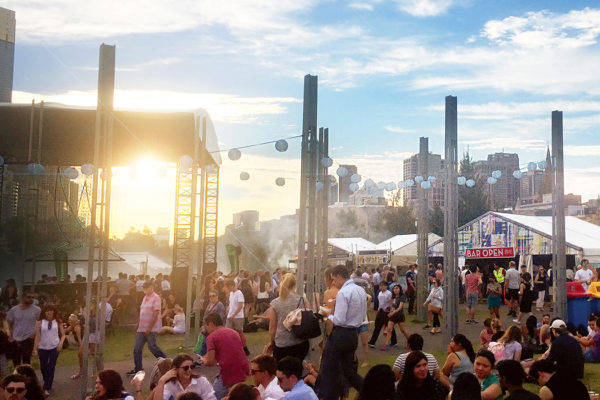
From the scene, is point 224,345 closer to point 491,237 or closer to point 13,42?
point 13,42

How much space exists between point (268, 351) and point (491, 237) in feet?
82.5

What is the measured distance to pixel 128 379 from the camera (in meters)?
12.5

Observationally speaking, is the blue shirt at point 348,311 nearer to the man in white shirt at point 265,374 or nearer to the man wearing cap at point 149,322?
the man in white shirt at point 265,374

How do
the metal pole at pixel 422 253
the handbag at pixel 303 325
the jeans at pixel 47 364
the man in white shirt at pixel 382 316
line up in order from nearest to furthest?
the handbag at pixel 303 325 → the jeans at pixel 47 364 → the man in white shirt at pixel 382 316 → the metal pole at pixel 422 253

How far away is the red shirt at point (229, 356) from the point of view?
26.8 feet

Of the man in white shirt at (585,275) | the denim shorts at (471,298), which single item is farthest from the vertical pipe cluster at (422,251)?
the man in white shirt at (585,275)

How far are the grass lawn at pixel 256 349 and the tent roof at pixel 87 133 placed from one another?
6880 millimetres

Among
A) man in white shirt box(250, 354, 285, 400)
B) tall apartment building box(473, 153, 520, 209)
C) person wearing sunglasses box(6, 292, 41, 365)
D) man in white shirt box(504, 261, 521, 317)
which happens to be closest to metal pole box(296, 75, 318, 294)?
person wearing sunglasses box(6, 292, 41, 365)

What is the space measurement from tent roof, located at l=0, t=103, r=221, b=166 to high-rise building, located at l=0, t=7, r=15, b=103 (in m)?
1.89

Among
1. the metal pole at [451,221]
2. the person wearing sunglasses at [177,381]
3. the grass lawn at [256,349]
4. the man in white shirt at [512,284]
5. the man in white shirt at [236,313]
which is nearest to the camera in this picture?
the person wearing sunglasses at [177,381]

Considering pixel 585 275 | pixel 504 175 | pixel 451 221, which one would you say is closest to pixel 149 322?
pixel 451 221

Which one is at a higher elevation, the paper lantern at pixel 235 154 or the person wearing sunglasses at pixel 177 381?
the paper lantern at pixel 235 154

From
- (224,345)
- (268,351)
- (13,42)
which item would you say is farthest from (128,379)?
(13,42)

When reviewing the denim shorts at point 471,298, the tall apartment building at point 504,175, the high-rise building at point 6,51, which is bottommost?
the denim shorts at point 471,298
